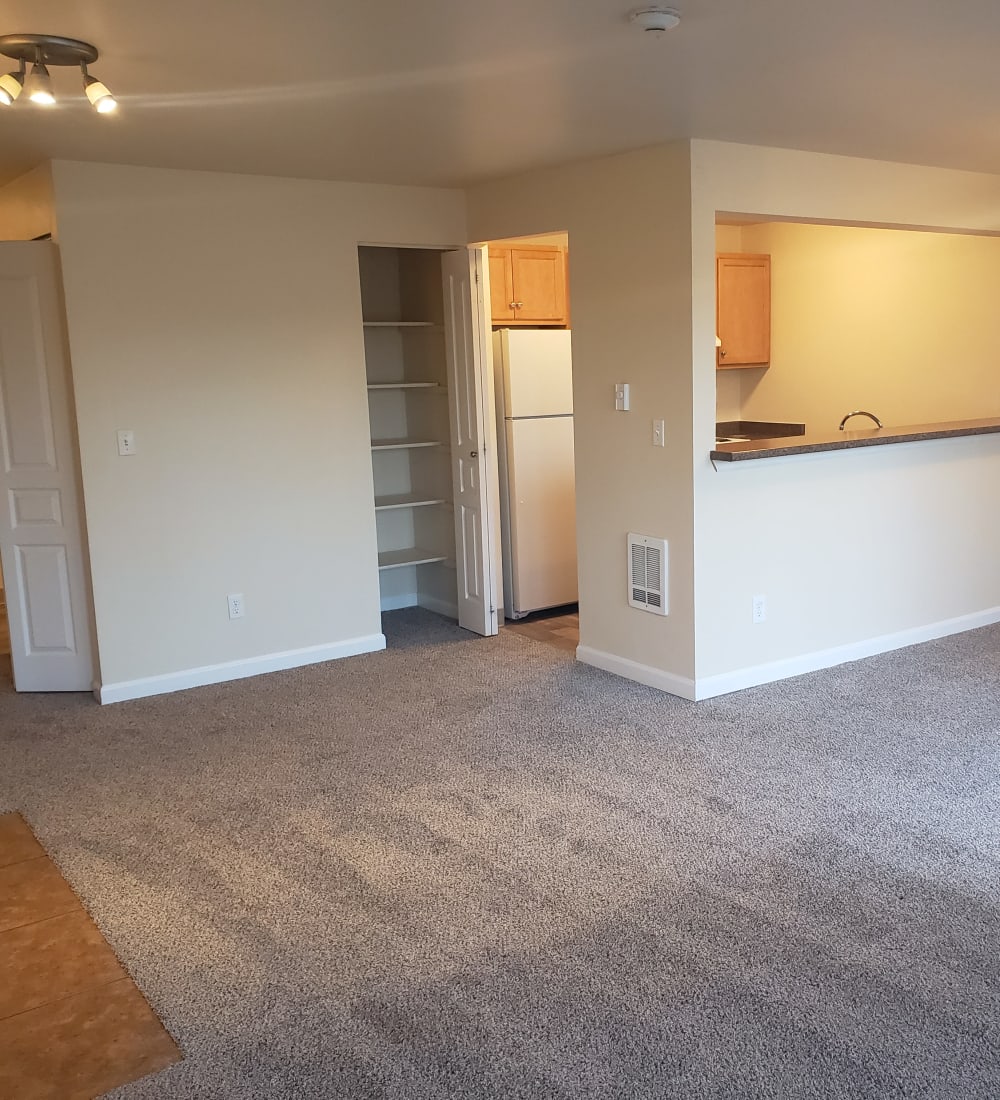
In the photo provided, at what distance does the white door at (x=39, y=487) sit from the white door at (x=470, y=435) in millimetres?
1980

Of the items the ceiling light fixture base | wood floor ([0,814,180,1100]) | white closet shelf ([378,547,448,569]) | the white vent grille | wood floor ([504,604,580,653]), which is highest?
the ceiling light fixture base

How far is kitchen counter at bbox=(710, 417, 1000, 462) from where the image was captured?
428cm

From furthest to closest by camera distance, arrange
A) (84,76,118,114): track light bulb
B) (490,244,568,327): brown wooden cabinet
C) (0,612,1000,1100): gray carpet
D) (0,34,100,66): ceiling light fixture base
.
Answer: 1. (490,244,568,327): brown wooden cabinet
2. (84,76,118,114): track light bulb
3. (0,34,100,66): ceiling light fixture base
4. (0,612,1000,1100): gray carpet

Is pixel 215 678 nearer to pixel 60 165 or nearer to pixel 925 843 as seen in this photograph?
pixel 60 165

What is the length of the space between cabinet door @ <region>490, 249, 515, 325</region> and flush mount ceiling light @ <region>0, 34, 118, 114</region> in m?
3.19

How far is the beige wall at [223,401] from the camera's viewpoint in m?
4.41

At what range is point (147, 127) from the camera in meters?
3.58

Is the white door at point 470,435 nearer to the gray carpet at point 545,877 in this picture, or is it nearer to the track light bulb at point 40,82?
the gray carpet at point 545,877

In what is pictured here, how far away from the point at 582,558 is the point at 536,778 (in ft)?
5.05

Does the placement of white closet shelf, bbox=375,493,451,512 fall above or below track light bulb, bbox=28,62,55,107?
below

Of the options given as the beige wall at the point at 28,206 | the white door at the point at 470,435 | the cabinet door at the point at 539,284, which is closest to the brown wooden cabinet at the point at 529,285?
the cabinet door at the point at 539,284

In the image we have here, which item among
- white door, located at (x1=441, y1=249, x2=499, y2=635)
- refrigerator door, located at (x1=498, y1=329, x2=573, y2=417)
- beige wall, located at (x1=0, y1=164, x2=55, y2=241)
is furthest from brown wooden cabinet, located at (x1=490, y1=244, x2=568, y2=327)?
beige wall, located at (x1=0, y1=164, x2=55, y2=241)

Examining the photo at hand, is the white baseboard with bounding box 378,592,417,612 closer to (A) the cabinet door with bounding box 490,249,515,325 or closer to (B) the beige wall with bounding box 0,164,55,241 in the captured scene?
(A) the cabinet door with bounding box 490,249,515,325

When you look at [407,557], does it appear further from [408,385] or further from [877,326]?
[877,326]
